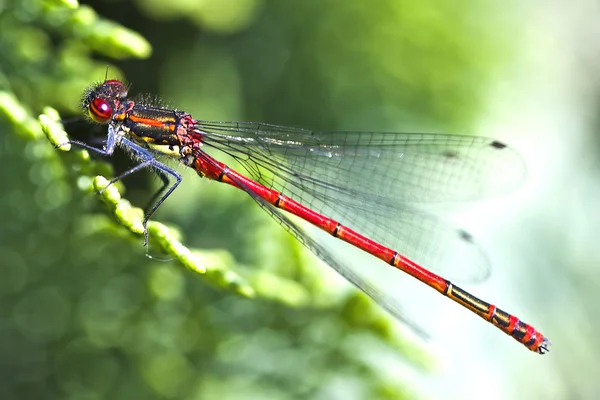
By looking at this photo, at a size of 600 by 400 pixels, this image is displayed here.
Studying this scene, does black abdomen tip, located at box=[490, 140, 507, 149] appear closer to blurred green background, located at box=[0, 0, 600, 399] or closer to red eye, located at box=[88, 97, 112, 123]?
blurred green background, located at box=[0, 0, 600, 399]

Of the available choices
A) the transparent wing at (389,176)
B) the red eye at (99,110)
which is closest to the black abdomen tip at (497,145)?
the transparent wing at (389,176)

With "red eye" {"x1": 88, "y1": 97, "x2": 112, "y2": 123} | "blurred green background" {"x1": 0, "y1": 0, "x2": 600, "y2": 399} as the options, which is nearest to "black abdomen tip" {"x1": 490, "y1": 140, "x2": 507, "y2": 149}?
"blurred green background" {"x1": 0, "y1": 0, "x2": 600, "y2": 399}

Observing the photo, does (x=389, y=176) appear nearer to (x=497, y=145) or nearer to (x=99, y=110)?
(x=497, y=145)

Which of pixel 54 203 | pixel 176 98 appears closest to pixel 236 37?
pixel 176 98

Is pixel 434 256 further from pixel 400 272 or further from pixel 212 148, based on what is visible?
pixel 212 148

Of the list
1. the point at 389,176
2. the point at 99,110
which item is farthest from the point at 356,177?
the point at 99,110
